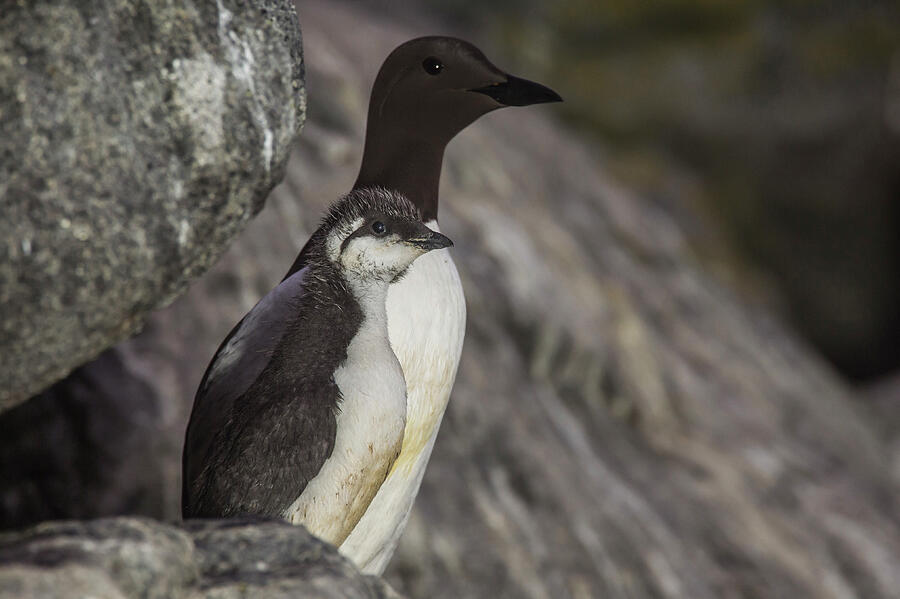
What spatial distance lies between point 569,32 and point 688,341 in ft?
13.1

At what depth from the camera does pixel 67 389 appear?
295cm

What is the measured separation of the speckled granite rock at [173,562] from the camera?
1.26 meters

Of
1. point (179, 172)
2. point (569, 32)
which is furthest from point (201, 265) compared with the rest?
point (569, 32)

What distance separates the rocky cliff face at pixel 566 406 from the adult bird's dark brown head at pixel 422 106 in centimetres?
126

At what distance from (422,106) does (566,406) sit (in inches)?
→ 90.9

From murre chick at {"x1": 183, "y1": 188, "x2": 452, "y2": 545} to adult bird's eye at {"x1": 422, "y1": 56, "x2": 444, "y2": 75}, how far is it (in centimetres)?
42

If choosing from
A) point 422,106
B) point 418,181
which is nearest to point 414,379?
point 418,181

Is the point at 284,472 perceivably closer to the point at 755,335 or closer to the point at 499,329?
the point at 499,329

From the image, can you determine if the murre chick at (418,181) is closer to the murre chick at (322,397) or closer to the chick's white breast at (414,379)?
the chick's white breast at (414,379)

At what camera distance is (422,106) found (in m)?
2.12

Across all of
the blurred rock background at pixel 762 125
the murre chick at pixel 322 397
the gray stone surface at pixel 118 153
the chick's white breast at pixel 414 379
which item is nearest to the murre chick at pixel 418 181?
the chick's white breast at pixel 414 379

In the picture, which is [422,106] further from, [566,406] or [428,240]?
[566,406]

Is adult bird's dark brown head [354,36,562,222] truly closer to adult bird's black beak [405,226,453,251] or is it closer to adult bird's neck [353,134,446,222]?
adult bird's neck [353,134,446,222]

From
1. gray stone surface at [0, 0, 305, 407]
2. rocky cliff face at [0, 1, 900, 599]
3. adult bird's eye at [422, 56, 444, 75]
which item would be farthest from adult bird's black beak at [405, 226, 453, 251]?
rocky cliff face at [0, 1, 900, 599]
